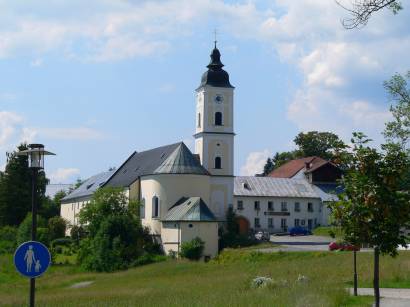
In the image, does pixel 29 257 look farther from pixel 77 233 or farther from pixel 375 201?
pixel 77 233

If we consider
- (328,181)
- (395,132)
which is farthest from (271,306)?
(328,181)

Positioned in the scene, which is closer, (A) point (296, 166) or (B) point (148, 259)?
(B) point (148, 259)

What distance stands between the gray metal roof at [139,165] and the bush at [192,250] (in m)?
10.9

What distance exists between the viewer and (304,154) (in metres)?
102

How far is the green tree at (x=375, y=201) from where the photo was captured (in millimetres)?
16672

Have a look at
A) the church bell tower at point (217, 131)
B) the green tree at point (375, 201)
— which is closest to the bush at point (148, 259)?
the church bell tower at point (217, 131)

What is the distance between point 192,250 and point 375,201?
37144 millimetres

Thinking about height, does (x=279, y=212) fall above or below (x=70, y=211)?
above

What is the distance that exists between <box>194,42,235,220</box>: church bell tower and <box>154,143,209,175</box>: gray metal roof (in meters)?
3.83

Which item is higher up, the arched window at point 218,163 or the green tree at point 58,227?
the arched window at point 218,163

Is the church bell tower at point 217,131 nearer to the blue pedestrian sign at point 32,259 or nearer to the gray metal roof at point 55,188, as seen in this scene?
the blue pedestrian sign at point 32,259

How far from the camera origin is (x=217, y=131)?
6562 centimetres

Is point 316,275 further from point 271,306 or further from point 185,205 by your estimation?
point 185,205

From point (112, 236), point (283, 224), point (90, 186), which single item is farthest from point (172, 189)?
point (90, 186)
